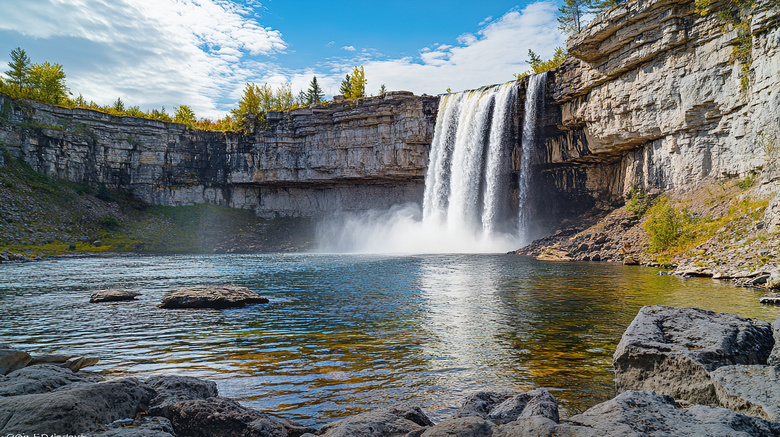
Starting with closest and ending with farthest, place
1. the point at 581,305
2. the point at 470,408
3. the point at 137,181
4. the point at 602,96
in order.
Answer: the point at 470,408, the point at 581,305, the point at 602,96, the point at 137,181

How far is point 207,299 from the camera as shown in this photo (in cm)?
1345

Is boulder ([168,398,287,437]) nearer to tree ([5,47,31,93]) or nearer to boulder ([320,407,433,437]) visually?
boulder ([320,407,433,437])

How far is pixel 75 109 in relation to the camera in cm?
5953

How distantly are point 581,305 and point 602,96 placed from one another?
95.2 ft

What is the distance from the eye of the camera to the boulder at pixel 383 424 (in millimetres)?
4102

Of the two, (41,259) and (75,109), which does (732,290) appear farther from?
(75,109)

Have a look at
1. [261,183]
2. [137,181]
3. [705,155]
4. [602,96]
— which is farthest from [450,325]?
[137,181]

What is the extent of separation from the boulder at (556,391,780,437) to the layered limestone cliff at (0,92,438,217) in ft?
162

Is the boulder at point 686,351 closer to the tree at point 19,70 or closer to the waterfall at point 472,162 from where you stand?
the waterfall at point 472,162

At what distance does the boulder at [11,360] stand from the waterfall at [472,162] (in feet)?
128

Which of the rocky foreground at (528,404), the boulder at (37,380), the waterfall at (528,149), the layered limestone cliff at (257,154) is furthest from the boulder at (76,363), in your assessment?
the layered limestone cliff at (257,154)

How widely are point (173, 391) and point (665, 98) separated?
117 ft

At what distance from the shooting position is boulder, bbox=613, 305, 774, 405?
5016 millimetres

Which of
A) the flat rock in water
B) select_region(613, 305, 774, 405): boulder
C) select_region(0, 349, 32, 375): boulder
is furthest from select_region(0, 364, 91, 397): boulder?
the flat rock in water
